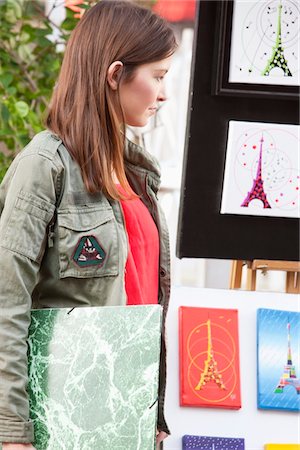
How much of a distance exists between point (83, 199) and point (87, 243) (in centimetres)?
9

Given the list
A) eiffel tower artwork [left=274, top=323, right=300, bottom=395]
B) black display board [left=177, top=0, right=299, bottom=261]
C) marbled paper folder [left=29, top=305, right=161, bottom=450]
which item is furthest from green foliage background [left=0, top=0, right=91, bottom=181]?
marbled paper folder [left=29, top=305, right=161, bottom=450]

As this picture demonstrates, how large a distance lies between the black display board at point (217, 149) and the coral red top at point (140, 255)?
448 millimetres

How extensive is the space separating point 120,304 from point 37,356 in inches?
7.4

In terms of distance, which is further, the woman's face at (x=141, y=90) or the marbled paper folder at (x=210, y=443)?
the marbled paper folder at (x=210, y=443)

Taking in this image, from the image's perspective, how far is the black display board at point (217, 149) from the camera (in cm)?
240

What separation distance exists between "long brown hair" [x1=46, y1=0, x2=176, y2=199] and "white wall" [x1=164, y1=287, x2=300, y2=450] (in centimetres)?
65

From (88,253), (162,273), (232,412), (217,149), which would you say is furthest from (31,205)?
(232,412)

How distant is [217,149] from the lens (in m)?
2.43

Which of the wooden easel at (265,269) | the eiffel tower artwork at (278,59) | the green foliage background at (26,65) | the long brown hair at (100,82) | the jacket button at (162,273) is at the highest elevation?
the green foliage background at (26,65)

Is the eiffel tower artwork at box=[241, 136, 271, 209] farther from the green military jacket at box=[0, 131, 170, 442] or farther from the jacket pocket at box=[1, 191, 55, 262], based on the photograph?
the jacket pocket at box=[1, 191, 55, 262]

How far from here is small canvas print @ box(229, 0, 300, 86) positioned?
240 centimetres

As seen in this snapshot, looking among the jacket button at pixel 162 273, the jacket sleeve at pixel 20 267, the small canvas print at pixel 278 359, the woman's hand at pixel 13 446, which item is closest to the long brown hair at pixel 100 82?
the jacket sleeve at pixel 20 267

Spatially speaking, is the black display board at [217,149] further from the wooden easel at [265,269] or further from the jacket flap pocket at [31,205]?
the jacket flap pocket at [31,205]

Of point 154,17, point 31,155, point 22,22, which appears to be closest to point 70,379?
point 31,155
